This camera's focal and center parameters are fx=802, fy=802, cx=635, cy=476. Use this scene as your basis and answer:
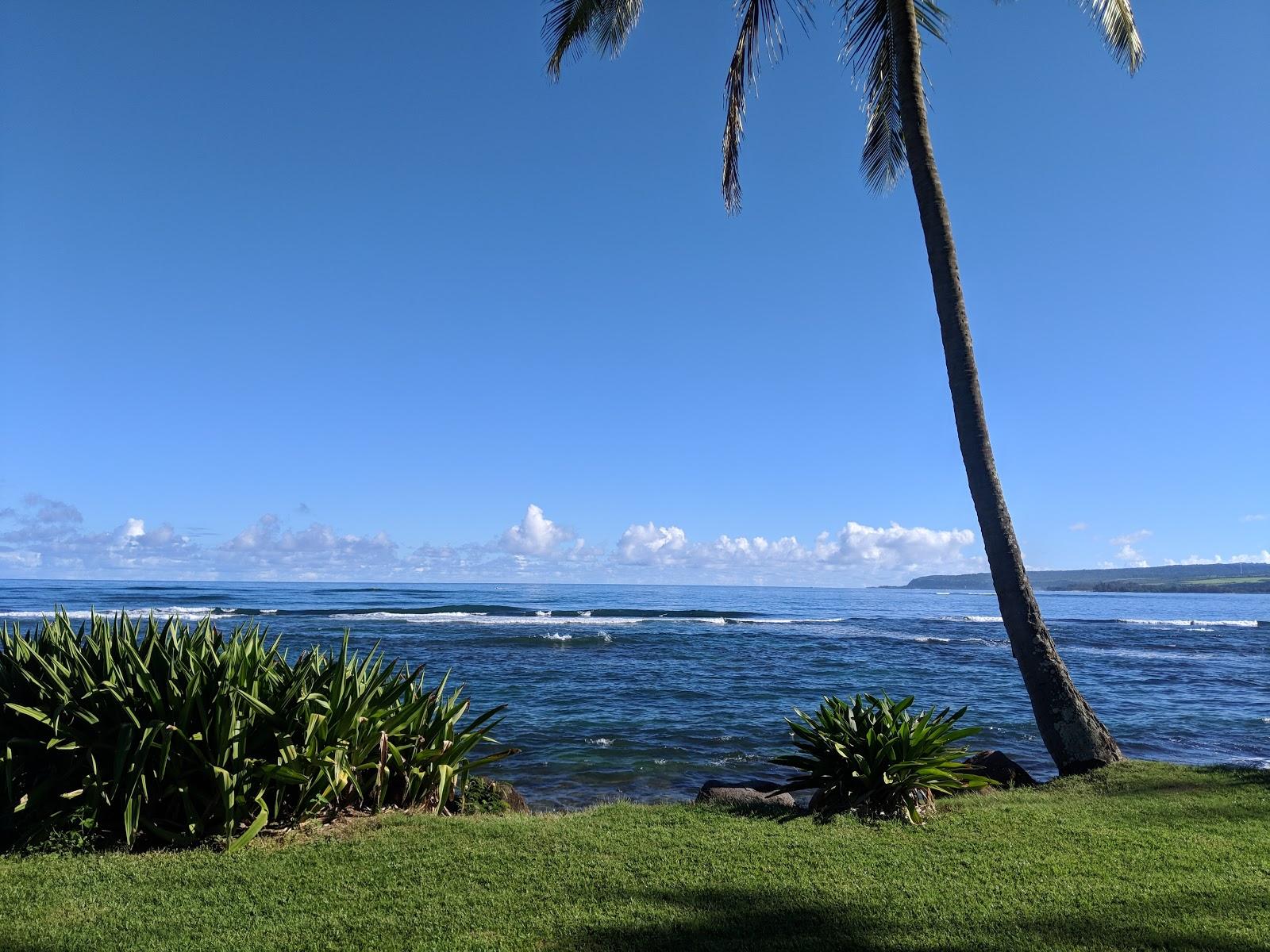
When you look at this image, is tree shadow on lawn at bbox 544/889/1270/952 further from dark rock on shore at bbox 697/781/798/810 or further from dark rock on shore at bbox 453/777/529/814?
dark rock on shore at bbox 453/777/529/814

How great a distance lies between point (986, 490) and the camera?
793 centimetres

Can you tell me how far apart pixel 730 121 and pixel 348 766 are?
27.8ft

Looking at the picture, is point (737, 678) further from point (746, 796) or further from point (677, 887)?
point (677, 887)

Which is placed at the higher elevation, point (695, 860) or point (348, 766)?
point (348, 766)

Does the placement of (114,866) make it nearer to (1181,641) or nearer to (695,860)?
(695,860)

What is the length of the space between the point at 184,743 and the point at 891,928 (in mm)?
4420

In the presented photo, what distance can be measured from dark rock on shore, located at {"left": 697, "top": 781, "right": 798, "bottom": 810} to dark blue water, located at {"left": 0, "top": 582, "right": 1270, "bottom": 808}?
2122mm

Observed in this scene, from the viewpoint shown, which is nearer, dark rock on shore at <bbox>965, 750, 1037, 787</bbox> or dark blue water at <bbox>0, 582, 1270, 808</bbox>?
dark rock on shore at <bbox>965, 750, 1037, 787</bbox>

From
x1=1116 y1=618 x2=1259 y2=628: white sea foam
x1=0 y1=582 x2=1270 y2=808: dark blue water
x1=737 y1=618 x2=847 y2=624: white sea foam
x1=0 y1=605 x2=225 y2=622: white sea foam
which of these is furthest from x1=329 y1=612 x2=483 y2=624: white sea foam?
x1=1116 y1=618 x2=1259 y2=628: white sea foam

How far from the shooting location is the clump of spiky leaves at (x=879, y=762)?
6168 millimetres

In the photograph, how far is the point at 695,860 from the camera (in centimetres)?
504

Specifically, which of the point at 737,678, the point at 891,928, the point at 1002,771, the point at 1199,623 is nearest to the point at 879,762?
the point at 891,928

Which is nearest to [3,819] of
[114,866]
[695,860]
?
[114,866]

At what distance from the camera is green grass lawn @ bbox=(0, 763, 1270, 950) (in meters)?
3.86
